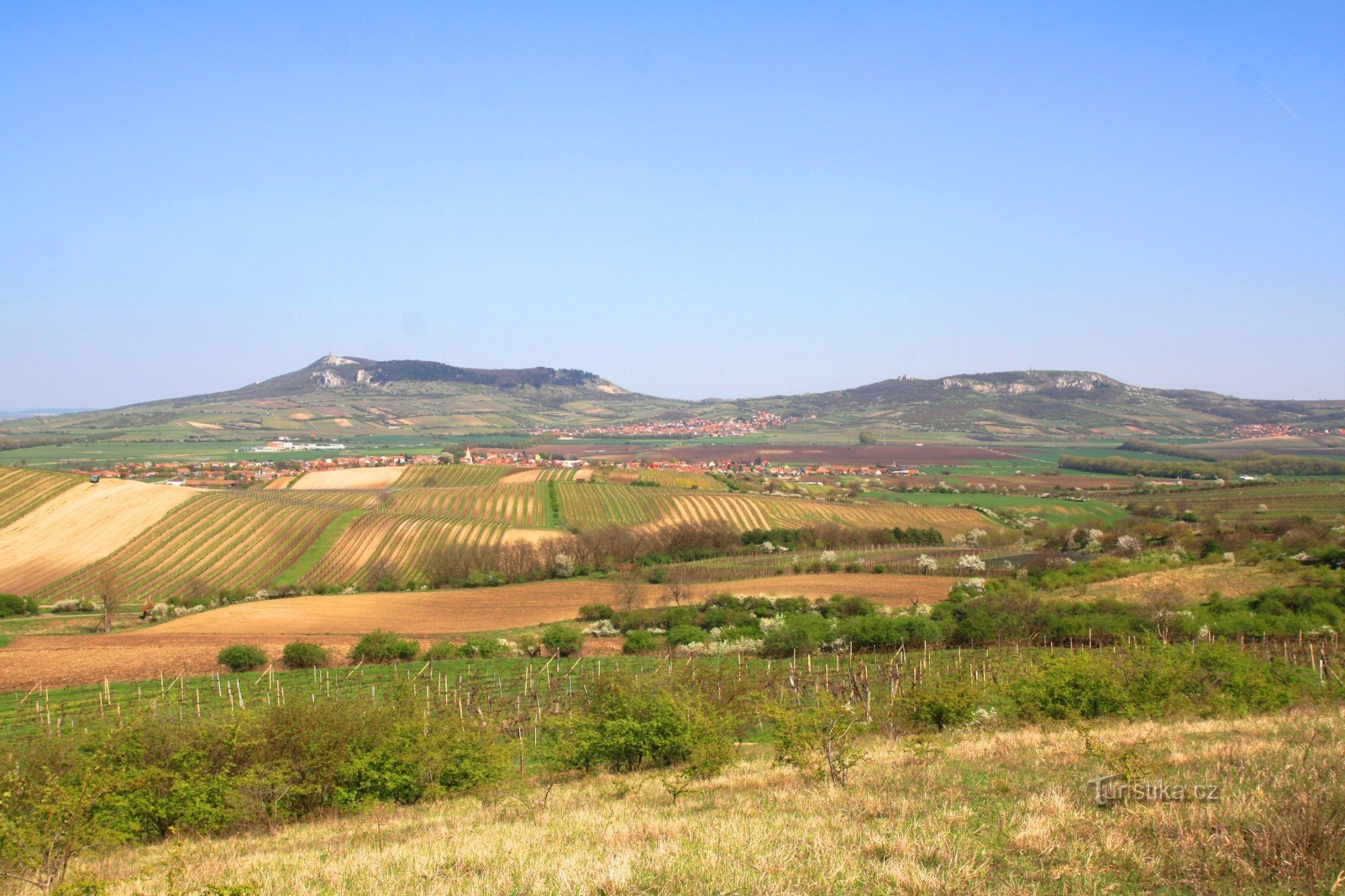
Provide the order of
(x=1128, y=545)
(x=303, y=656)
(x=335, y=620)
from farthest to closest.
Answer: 1. (x=1128, y=545)
2. (x=335, y=620)
3. (x=303, y=656)

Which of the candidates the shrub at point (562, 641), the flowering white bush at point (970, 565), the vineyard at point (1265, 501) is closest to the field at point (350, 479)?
the shrub at point (562, 641)

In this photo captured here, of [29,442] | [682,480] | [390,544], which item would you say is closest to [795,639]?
[390,544]

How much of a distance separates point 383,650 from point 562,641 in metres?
8.95

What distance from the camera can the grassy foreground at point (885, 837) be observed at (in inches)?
253

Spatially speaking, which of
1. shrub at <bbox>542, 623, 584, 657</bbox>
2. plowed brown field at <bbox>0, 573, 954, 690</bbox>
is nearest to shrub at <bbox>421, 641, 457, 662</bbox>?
plowed brown field at <bbox>0, 573, 954, 690</bbox>

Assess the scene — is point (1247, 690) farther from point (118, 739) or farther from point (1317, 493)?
point (1317, 493)

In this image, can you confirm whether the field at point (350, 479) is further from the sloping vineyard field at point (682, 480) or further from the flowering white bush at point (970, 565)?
the flowering white bush at point (970, 565)

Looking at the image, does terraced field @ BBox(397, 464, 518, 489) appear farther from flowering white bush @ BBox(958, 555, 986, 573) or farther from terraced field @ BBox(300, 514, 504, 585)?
flowering white bush @ BBox(958, 555, 986, 573)

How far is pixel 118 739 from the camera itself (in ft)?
49.6

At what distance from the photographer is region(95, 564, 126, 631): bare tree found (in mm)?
49938

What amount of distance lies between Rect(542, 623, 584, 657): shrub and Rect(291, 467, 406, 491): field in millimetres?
65588

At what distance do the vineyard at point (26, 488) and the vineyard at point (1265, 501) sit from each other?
103 metres

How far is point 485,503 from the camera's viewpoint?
3563 inches

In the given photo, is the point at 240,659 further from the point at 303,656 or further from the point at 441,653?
the point at 441,653
